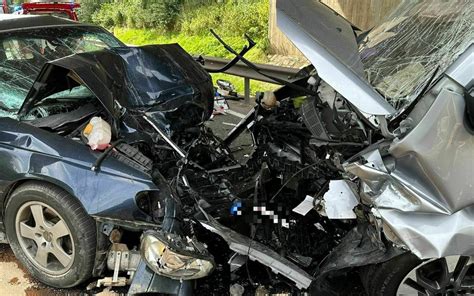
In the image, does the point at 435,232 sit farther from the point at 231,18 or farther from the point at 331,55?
the point at 231,18

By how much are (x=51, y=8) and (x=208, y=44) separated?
485cm

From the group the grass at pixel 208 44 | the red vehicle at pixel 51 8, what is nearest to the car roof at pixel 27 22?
the grass at pixel 208 44

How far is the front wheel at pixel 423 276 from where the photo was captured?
2363 millimetres

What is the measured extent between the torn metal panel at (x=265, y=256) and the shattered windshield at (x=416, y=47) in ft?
3.60

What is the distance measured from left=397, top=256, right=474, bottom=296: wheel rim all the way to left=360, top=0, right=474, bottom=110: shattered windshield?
3.01ft

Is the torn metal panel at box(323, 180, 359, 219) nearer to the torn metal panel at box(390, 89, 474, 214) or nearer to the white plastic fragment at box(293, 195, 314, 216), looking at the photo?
the white plastic fragment at box(293, 195, 314, 216)

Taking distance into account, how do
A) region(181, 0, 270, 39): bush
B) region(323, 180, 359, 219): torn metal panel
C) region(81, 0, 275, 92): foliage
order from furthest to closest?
1. region(181, 0, 270, 39): bush
2. region(81, 0, 275, 92): foliage
3. region(323, 180, 359, 219): torn metal panel

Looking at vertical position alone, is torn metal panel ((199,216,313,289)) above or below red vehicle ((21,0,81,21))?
above

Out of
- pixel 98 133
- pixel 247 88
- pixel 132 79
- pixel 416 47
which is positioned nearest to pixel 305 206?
pixel 416 47

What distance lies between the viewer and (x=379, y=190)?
7.29ft

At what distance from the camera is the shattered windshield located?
2.34 meters

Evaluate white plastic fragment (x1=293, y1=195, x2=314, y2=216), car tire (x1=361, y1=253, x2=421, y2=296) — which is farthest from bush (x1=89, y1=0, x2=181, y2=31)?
car tire (x1=361, y1=253, x2=421, y2=296)

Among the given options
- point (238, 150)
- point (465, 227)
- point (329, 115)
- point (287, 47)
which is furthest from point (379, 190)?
point (287, 47)

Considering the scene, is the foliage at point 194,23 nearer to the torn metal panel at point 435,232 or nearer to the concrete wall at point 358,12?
the concrete wall at point 358,12
